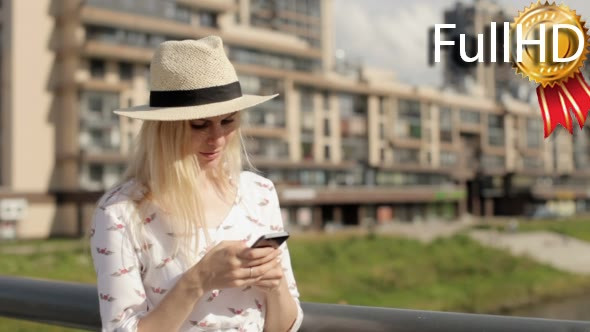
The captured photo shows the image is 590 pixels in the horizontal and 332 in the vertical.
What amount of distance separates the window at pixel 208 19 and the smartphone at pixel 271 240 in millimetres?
37489

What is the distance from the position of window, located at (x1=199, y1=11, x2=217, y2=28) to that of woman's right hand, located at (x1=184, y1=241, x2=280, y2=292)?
37488 mm

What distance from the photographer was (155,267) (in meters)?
1.67

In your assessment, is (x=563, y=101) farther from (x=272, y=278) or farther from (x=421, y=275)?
(x=421, y=275)

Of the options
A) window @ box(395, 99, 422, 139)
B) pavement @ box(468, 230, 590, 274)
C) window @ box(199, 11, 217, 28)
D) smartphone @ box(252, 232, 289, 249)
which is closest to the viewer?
smartphone @ box(252, 232, 289, 249)

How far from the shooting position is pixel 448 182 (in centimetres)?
5169

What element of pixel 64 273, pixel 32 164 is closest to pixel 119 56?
pixel 32 164

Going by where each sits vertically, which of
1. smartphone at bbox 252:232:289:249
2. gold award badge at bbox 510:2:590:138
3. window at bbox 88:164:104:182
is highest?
gold award badge at bbox 510:2:590:138

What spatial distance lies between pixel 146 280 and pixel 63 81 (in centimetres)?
3447

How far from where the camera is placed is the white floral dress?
1.60 metres

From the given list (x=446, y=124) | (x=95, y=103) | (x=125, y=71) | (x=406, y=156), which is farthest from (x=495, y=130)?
(x=95, y=103)

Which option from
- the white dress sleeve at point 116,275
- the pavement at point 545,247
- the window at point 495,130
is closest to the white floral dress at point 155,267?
the white dress sleeve at point 116,275

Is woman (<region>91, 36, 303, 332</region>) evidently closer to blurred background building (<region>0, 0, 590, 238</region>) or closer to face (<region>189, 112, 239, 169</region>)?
face (<region>189, 112, 239, 169</region>)

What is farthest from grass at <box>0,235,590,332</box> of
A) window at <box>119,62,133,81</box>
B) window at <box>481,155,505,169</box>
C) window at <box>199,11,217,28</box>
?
window at <box>481,155,505,169</box>

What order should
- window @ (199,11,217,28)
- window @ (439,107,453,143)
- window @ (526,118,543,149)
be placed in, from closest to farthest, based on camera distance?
window @ (199,11,217,28) → window @ (439,107,453,143) → window @ (526,118,543,149)
